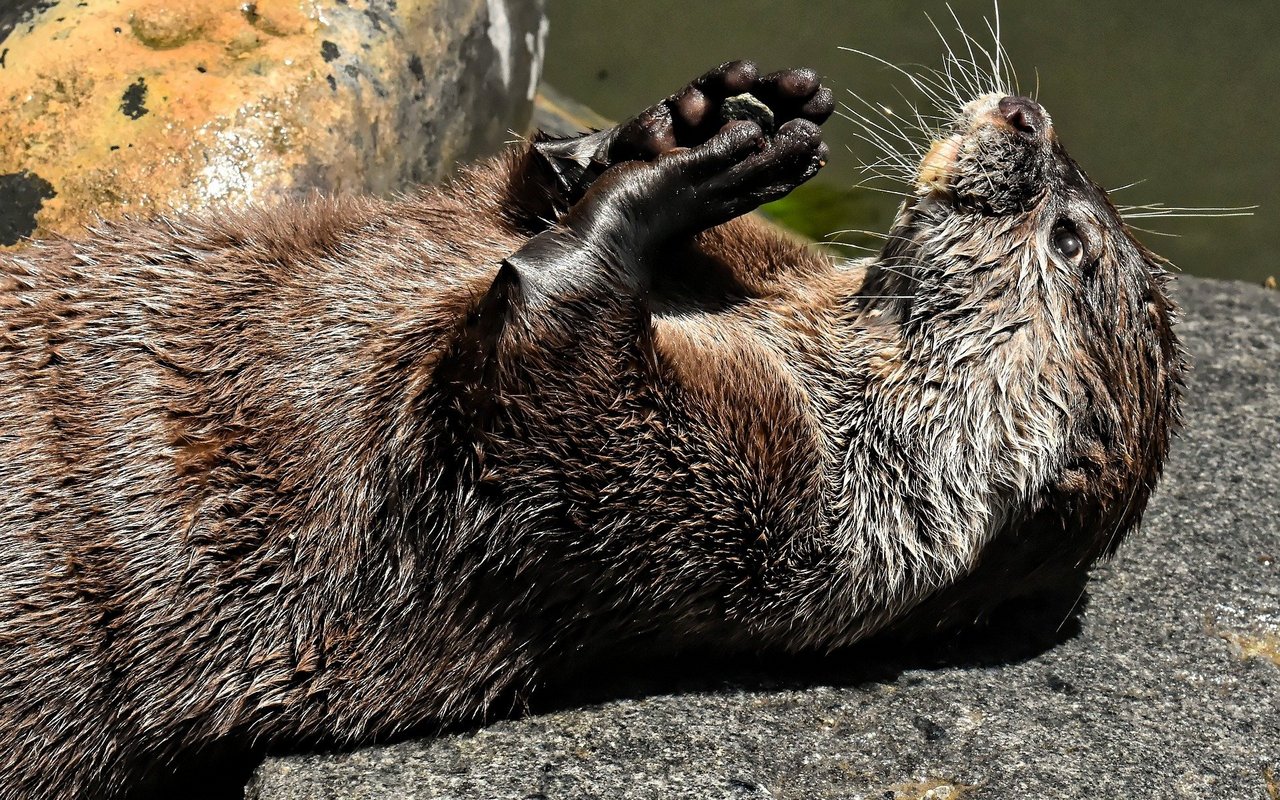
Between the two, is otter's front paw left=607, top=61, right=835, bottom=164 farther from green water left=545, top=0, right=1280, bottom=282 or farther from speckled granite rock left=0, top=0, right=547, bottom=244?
green water left=545, top=0, right=1280, bottom=282

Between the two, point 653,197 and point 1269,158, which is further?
point 1269,158

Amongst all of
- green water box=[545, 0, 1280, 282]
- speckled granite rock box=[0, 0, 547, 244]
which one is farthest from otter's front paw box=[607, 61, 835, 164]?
green water box=[545, 0, 1280, 282]

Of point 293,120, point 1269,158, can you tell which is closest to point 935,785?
point 293,120

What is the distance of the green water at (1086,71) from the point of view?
6934 millimetres

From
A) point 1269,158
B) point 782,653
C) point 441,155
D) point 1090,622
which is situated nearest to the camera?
point 782,653

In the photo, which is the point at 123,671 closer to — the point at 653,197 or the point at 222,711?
the point at 222,711

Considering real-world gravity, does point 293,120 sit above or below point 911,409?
above

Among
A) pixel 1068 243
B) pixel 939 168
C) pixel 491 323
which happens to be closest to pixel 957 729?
pixel 1068 243

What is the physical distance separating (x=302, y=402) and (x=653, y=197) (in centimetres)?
94

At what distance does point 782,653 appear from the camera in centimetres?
317

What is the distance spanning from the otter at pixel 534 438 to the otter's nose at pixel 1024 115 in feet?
0.04

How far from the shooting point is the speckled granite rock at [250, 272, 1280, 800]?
109 inches

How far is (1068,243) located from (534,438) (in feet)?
4.88

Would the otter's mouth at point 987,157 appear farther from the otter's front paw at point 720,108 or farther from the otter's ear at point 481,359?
the otter's ear at point 481,359
